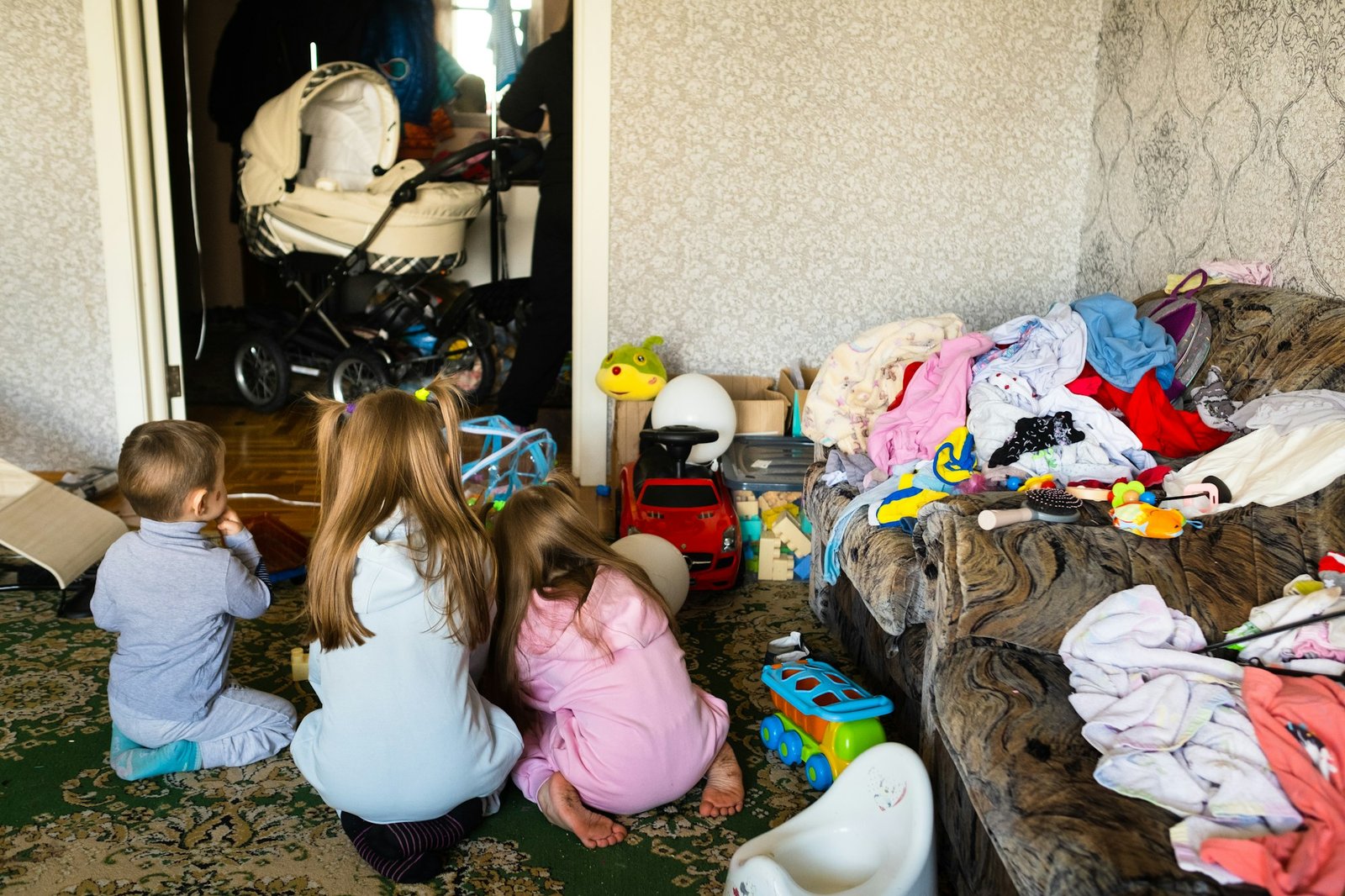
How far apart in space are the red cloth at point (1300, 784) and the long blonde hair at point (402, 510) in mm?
1128

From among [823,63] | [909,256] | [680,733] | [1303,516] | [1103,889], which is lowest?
[680,733]

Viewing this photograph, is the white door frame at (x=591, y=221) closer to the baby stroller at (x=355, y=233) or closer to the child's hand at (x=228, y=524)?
the baby stroller at (x=355, y=233)

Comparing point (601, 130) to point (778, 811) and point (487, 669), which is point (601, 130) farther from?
point (778, 811)

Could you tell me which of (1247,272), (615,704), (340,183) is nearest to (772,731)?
(615,704)

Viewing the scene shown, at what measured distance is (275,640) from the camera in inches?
103

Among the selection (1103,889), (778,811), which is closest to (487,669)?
(778,811)

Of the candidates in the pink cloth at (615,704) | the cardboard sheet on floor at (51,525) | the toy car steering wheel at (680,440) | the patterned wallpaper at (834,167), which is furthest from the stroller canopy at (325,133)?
the pink cloth at (615,704)

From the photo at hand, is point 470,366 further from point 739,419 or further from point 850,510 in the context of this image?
point 850,510

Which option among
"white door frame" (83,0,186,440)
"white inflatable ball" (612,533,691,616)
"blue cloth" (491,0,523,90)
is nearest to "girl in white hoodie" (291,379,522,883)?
"white inflatable ball" (612,533,691,616)

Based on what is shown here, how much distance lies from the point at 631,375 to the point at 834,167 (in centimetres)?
97

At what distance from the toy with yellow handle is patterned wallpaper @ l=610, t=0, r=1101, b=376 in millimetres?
278

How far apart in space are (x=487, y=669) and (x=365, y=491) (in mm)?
467

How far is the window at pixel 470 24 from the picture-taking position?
550 centimetres

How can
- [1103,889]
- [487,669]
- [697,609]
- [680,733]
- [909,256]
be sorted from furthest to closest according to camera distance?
[909,256], [697,609], [487,669], [680,733], [1103,889]
